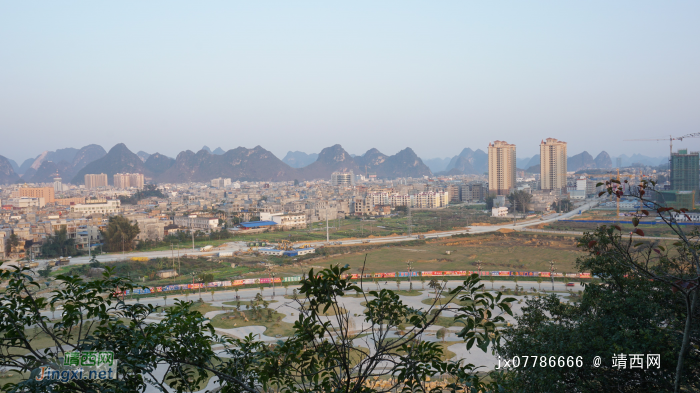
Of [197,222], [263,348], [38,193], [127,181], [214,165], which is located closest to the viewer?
[263,348]

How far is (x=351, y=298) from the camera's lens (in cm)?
883

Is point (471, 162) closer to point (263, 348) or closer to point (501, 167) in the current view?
point (501, 167)

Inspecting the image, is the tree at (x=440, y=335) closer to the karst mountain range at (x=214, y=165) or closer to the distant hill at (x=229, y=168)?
the karst mountain range at (x=214, y=165)

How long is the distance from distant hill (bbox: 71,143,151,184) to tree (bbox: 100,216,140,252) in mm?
52433

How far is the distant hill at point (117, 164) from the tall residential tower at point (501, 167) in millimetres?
50854

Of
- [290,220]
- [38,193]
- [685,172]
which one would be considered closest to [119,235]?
[290,220]

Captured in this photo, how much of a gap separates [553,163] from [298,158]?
320 feet

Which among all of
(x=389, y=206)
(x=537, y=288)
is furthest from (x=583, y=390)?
(x=389, y=206)

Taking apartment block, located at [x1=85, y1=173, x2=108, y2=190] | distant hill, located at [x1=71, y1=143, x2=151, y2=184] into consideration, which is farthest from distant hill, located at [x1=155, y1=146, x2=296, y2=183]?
apartment block, located at [x1=85, y1=173, x2=108, y2=190]

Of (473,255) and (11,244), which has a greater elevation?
(11,244)

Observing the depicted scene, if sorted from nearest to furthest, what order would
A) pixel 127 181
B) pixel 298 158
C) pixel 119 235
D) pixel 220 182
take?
pixel 119 235 → pixel 127 181 → pixel 220 182 → pixel 298 158

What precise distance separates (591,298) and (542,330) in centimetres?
58

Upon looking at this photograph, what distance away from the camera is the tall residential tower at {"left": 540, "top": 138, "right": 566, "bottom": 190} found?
38562 mm

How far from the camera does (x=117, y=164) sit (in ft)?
215
